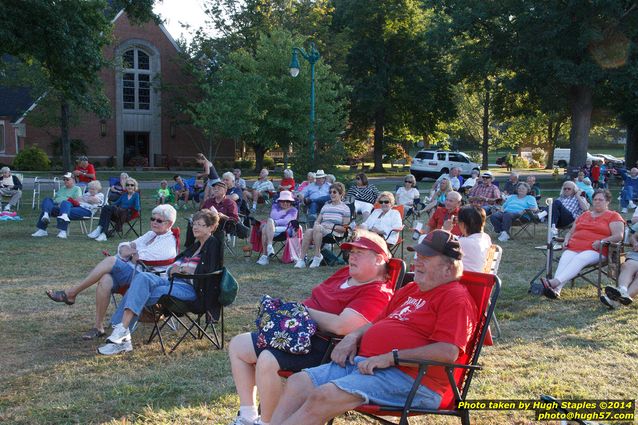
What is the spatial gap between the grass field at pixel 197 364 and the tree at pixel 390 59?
1177 inches

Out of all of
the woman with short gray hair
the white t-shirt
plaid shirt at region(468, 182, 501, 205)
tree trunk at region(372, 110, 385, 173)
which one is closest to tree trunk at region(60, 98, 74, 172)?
the woman with short gray hair

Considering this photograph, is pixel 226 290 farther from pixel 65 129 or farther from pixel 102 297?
pixel 65 129

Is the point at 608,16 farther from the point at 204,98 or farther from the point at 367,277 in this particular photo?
the point at 367,277

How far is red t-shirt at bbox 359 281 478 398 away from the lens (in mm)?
3219

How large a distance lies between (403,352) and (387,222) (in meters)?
6.13

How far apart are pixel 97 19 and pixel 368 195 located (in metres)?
8.78

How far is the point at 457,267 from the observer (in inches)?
133

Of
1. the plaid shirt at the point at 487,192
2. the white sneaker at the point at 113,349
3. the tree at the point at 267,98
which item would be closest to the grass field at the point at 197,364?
the white sneaker at the point at 113,349

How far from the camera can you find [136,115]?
3828 centimetres

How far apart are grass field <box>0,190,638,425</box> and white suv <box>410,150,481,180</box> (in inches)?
1025

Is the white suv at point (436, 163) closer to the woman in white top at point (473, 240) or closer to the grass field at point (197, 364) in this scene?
the grass field at point (197, 364)

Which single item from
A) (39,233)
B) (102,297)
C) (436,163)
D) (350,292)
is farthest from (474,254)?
(436,163)

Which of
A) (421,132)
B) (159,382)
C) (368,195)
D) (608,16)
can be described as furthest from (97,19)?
(421,132)

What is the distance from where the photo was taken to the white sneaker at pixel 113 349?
5.29 m
